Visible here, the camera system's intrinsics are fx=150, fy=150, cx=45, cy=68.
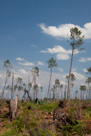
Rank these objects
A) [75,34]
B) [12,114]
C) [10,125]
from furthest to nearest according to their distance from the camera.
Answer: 1. [75,34]
2. [12,114]
3. [10,125]

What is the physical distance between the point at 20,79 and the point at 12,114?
4044cm

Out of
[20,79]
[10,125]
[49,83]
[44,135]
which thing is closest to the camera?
[44,135]

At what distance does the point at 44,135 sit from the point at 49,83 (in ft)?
98.1

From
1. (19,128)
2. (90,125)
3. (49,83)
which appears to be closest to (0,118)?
(19,128)

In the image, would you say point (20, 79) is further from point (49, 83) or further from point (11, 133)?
point (11, 133)

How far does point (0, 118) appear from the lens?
8.47 m

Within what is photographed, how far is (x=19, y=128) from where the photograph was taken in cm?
689

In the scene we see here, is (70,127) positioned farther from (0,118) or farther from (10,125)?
(0,118)

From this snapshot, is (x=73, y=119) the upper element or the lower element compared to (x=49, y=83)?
lower

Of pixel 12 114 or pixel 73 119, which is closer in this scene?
pixel 73 119

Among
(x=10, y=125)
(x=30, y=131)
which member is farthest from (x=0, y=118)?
(x=30, y=131)

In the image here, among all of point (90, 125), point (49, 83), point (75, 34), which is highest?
point (75, 34)

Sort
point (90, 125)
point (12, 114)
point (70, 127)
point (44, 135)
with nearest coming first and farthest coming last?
point (44, 135)
point (90, 125)
point (70, 127)
point (12, 114)

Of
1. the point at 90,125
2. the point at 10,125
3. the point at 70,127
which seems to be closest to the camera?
the point at 90,125
